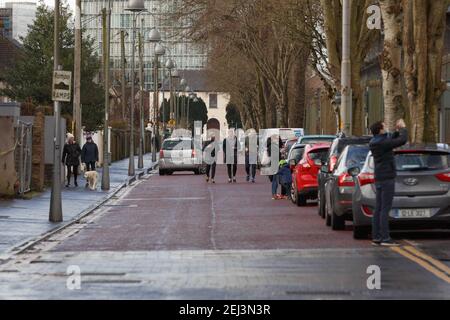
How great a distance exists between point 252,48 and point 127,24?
4785 inches

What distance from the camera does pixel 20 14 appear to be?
110125mm

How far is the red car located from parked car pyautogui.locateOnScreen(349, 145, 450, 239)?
10.3 metres

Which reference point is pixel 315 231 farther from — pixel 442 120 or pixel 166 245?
pixel 442 120

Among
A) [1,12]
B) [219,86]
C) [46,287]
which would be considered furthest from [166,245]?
[219,86]

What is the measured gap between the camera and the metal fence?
115ft

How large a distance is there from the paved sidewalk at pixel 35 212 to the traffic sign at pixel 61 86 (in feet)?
8.16

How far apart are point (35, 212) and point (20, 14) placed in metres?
83.1

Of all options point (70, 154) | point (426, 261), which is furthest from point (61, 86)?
point (70, 154)

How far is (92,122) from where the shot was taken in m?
64.1

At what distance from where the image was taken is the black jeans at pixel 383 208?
19094 millimetres

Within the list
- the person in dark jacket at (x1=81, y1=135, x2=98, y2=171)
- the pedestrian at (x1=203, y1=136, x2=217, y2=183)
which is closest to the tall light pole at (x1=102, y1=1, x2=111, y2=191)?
the person in dark jacket at (x1=81, y1=135, x2=98, y2=171)

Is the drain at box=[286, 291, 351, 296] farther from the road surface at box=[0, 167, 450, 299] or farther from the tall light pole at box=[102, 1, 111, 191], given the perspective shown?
the tall light pole at box=[102, 1, 111, 191]

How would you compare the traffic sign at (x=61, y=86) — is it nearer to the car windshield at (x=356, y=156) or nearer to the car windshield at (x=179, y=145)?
the car windshield at (x=356, y=156)

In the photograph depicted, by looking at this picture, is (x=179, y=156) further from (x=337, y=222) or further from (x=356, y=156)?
(x=337, y=222)
